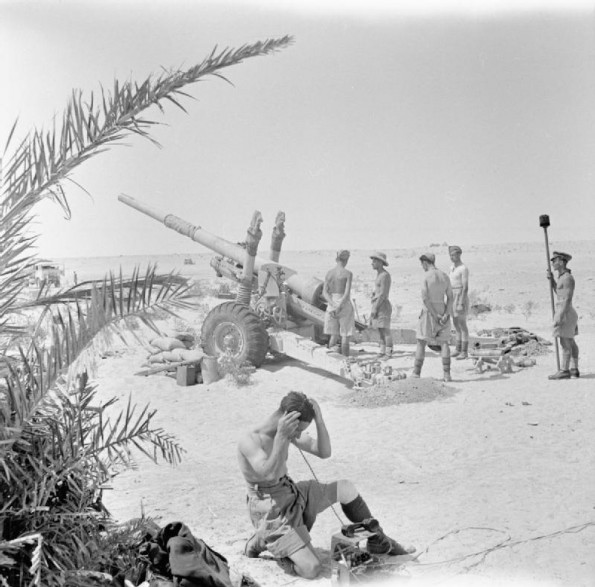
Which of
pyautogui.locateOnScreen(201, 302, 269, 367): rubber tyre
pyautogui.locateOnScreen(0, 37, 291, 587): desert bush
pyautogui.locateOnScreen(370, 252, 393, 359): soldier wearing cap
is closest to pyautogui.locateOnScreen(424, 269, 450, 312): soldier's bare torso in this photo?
pyautogui.locateOnScreen(370, 252, 393, 359): soldier wearing cap

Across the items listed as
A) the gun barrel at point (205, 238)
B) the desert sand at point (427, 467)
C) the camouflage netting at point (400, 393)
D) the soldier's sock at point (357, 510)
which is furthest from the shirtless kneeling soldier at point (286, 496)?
the gun barrel at point (205, 238)

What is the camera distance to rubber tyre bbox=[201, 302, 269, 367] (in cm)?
729

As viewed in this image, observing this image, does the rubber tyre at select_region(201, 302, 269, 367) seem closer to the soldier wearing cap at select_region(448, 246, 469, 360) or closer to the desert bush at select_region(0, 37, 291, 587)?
the soldier wearing cap at select_region(448, 246, 469, 360)

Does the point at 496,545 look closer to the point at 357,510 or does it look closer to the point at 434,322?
the point at 357,510

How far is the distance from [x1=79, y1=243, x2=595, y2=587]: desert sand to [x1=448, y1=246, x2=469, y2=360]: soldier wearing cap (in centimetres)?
32

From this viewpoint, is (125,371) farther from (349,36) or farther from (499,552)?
(499,552)

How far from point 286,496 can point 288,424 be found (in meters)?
0.39

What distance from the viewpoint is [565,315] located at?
6.40 metres

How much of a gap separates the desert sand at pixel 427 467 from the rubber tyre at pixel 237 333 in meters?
0.24

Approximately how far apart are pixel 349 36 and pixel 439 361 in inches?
149

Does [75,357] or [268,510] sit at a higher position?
[75,357]

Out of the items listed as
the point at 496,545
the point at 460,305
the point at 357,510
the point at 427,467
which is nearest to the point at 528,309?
the point at 460,305

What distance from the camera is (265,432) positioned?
11.6 ft

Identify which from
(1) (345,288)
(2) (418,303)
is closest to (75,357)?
(1) (345,288)
